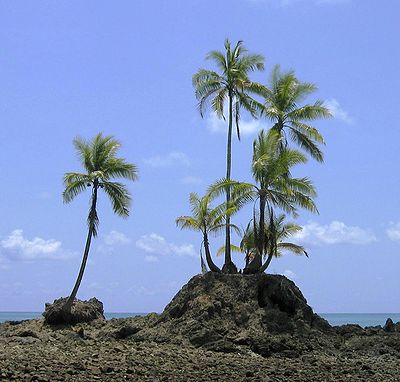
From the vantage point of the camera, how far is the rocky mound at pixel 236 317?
3197 cm

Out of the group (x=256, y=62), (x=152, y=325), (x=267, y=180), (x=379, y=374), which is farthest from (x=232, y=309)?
(x=256, y=62)

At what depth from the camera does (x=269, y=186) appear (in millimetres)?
35969

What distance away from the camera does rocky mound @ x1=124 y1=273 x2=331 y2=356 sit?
31969mm

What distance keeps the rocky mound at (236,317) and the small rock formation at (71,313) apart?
5387 millimetres

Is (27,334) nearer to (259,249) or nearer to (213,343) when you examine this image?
(213,343)

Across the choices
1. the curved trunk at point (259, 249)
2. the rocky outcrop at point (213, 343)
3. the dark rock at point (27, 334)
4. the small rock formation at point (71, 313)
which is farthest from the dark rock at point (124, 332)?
the curved trunk at point (259, 249)

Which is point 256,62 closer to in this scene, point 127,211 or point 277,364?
point 127,211

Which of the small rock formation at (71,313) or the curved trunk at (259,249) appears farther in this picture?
the small rock formation at (71,313)

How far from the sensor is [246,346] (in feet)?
104

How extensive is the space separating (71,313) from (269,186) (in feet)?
40.3

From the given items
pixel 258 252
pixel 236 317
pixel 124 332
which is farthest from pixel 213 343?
pixel 258 252

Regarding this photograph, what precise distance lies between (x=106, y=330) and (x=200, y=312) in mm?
5322

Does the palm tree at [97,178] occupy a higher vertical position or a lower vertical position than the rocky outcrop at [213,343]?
higher

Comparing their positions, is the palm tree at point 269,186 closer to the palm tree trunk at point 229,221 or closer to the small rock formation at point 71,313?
the palm tree trunk at point 229,221
